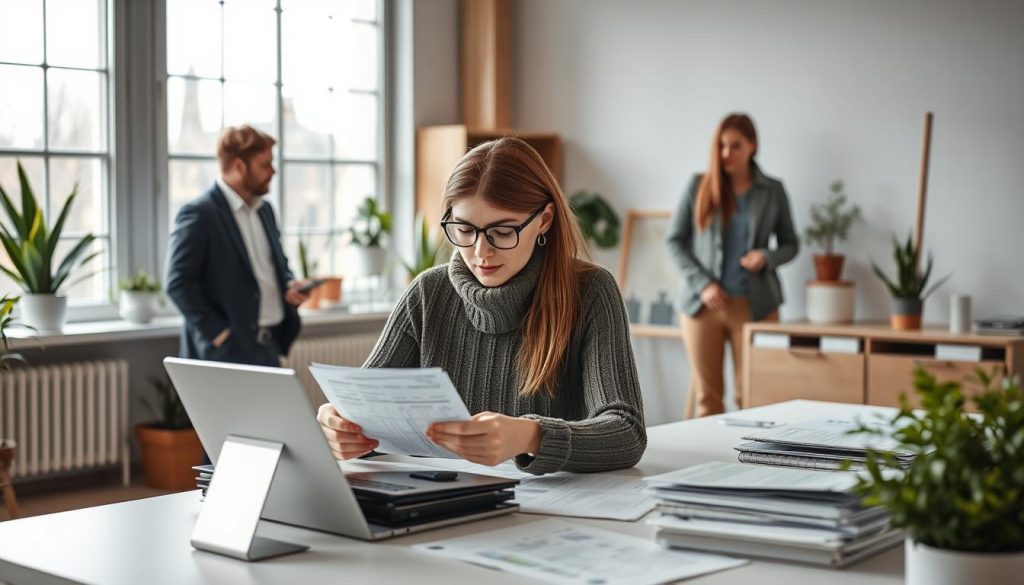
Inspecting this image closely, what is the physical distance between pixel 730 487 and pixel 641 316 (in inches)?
187

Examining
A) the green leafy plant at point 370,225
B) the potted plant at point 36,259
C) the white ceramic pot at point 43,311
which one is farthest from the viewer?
the green leafy plant at point 370,225

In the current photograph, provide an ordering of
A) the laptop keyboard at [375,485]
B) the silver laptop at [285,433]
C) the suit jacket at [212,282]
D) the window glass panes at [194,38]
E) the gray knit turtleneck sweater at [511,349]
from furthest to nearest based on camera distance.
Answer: the window glass panes at [194,38] → the suit jacket at [212,282] → the gray knit turtleneck sweater at [511,349] → the laptop keyboard at [375,485] → the silver laptop at [285,433]

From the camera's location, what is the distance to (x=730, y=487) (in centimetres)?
153


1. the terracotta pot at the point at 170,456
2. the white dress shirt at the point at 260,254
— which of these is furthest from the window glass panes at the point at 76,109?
the terracotta pot at the point at 170,456

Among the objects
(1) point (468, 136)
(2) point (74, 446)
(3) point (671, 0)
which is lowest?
(2) point (74, 446)

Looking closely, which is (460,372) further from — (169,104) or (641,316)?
(641,316)

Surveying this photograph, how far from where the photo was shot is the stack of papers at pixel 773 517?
147 centimetres

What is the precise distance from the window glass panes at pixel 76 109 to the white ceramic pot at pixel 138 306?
2.20 ft

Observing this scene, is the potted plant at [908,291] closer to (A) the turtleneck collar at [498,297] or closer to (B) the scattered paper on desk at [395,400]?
(A) the turtleneck collar at [498,297]

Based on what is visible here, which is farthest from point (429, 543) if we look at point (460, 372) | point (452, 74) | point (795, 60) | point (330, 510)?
point (452, 74)

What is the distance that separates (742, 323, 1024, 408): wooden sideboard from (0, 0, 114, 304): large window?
2.90 metres

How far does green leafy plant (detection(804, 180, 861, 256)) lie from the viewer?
5.52m

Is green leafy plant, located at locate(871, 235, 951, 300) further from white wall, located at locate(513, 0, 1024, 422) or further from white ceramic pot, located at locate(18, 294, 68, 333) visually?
white ceramic pot, located at locate(18, 294, 68, 333)

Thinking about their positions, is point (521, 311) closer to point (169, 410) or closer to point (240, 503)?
point (240, 503)
